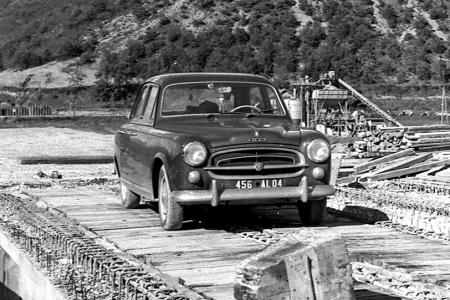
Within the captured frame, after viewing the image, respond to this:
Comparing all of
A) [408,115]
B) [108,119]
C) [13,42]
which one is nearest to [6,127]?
[108,119]

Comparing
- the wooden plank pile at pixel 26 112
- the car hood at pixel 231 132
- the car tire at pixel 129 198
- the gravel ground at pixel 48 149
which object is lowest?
the wooden plank pile at pixel 26 112

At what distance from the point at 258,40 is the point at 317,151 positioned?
68448 millimetres

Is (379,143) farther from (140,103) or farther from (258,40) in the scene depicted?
(258,40)

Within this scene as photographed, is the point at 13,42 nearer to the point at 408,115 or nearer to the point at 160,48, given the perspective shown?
the point at 160,48

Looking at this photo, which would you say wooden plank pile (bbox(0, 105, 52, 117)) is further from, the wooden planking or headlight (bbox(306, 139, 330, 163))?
headlight (bbox(306, 139, 330, 163))

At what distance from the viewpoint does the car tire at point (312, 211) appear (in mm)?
10336

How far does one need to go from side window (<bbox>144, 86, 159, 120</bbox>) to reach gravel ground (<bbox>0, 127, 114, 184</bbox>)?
669 centimetres

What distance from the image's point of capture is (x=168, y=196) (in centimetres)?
995

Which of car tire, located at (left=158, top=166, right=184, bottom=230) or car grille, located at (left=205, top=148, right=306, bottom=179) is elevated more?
car grille, located at (left=205, top=148, right=306, bottom=179)

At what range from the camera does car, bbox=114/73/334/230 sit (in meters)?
→ 9.77

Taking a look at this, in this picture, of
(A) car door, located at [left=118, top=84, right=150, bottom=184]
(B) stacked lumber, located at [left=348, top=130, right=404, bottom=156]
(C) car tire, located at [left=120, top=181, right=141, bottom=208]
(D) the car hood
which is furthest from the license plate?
(B) stacked lumber, located at [left=348, top=130, right=404, bottom=156]

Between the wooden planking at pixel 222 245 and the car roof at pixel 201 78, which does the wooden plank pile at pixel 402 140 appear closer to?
the wooden planking at pixel 222 245

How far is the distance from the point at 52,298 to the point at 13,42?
3503 inches

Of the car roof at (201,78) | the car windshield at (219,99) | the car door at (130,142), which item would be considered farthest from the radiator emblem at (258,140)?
the car door at (130,142)
